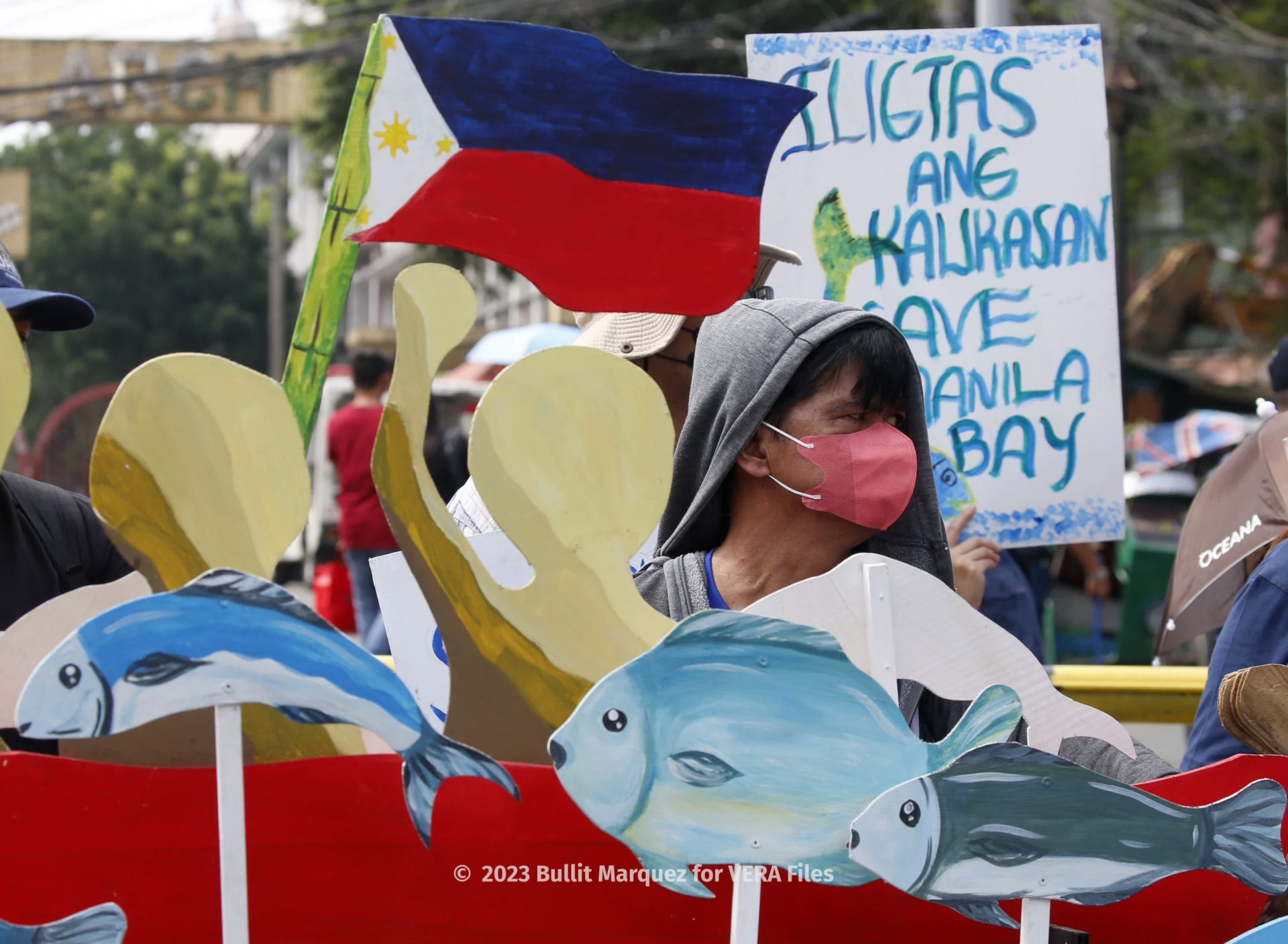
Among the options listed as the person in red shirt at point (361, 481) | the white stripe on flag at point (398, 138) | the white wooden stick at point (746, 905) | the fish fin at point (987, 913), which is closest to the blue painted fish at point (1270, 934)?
the fish fin at point (987, 913)

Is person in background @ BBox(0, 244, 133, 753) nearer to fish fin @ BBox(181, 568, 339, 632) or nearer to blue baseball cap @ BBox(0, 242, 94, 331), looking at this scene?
blue baseball cap @ BBox(0, 242, 94, 331)

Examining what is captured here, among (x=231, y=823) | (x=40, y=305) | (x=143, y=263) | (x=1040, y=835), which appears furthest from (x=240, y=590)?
(x=143, y=263)

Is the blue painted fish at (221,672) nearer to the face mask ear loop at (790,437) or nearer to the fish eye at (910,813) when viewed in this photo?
the fish eye at (910,813)

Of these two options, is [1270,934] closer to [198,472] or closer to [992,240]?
[198,472]

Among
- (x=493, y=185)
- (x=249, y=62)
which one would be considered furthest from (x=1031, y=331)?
(x=249, y=62)

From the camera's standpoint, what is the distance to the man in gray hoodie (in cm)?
184

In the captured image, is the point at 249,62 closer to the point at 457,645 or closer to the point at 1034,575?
the point at 1034,575

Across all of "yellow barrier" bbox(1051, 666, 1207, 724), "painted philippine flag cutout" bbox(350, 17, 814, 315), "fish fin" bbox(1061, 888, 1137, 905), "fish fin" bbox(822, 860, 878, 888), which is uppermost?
"painted philippine flag cutout" bbox(350, 17, 814, 315)

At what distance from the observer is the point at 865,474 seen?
1.83 meters

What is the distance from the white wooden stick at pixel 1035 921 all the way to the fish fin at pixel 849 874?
0.17 meters

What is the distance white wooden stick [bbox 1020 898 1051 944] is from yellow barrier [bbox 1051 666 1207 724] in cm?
210

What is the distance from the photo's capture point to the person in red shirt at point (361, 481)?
238 inches

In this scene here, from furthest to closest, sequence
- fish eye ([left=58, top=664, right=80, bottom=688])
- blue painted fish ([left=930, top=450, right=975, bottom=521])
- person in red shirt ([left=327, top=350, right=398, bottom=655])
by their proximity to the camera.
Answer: person in red shirt ([left=327, top=350, right=398, bottom=655]), blue painted fish ([left=930, top=450, right=975, bottom=521]), fish eye ([left=58, top=664, right=80, bottom=688])

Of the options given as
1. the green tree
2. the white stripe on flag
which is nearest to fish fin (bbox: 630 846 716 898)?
the white stripe on flag
